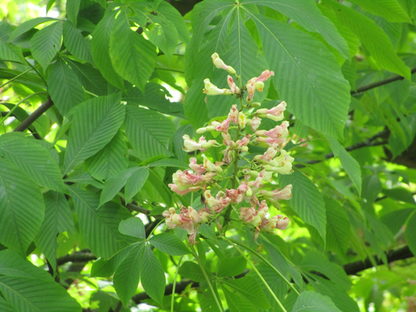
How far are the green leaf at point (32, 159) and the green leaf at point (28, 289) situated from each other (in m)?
0.17

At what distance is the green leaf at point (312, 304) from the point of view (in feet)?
3.50

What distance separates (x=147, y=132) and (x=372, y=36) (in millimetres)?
554

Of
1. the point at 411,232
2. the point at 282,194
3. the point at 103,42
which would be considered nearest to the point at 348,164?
the point at 282,194

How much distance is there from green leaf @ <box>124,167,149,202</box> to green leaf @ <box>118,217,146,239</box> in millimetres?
67

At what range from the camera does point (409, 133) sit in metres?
2.69

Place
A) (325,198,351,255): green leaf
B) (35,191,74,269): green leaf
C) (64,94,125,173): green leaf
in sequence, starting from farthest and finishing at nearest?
(325,198,351,255): green leaf < (64,94,125,173): green leaf < (35,191,74,269): green leaf

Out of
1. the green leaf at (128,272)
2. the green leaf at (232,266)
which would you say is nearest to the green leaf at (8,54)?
the green leaf at (128,272)

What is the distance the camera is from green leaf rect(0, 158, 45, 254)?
1.27 meters

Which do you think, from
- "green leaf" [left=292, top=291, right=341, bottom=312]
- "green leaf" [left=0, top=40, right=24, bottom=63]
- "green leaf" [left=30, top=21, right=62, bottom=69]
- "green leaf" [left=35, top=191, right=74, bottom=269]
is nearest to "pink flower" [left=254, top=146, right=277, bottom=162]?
"green leaf" [left=292, top=291, right=341, bottom=312]

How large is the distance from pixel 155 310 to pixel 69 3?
112cm

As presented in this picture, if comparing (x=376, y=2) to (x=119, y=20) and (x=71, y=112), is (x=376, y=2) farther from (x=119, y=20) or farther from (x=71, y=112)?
(x=71, y=112)

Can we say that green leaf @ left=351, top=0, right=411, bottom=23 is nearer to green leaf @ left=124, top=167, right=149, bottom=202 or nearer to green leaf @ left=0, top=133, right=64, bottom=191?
green leaf @ left=124, top=167, right=149, bottom=202

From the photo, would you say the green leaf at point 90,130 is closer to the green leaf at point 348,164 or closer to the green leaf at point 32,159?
the green leaf at point 32,159

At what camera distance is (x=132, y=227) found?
4.36ft
